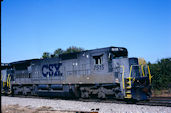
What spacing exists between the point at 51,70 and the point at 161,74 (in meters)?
12.1

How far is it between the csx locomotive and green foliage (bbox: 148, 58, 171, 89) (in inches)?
347

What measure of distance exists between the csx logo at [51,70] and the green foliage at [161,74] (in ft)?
36.3

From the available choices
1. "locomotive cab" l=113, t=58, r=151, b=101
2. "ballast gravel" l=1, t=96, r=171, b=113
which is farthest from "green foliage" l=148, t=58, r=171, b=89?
"ballast gravel" l=1, t=96, r=171, b=113

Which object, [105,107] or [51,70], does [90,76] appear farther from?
[51,70]

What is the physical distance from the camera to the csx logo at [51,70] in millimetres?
15719

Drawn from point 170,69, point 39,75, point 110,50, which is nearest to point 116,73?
point 110,50

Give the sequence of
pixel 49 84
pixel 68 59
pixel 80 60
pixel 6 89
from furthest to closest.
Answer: pixel 6 89 < pixel 49 84 < pixel 68 59 < pixel 80 60

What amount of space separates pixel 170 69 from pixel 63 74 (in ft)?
40.5

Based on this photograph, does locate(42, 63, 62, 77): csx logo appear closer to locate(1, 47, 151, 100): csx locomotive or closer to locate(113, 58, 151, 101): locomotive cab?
locate(1, 47, 151, 100): csx locomotive

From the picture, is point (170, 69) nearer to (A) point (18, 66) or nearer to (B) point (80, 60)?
(B) point (80, 60)

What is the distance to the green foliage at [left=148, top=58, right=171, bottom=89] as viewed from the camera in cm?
2009

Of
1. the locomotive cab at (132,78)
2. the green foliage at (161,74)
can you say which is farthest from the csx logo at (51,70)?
the green foliage at (161,74)

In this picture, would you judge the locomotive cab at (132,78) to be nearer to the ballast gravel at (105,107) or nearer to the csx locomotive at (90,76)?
the csx locomotive at (90,76)

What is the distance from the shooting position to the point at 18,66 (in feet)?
65.8
